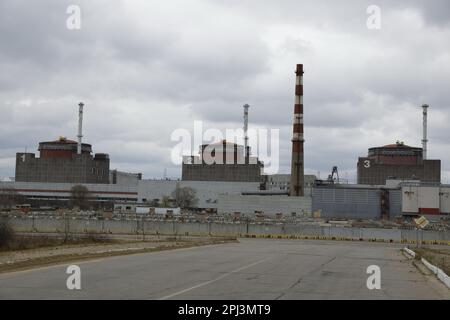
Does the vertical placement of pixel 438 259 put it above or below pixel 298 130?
below

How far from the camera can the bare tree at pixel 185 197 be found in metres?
151

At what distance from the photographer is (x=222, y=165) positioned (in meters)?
170

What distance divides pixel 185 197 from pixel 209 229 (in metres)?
83.5

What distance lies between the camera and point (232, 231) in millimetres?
70000

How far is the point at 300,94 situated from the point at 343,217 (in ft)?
109

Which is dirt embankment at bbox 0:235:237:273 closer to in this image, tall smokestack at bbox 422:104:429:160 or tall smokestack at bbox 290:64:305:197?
tall smokestack at bbox 290:64:305:197

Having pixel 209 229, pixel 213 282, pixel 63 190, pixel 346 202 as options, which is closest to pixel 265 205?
pixel 346 202

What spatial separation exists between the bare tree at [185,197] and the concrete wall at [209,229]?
79.7 m

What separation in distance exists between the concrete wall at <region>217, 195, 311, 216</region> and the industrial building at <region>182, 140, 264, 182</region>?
38.2 metres

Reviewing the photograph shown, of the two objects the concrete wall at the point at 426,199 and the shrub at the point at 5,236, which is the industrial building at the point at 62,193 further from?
the shrub at the point at 5,236

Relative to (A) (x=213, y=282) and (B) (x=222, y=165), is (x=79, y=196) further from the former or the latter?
(A) (x=213, y=282)

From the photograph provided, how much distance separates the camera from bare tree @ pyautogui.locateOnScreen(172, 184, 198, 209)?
15138 cm
